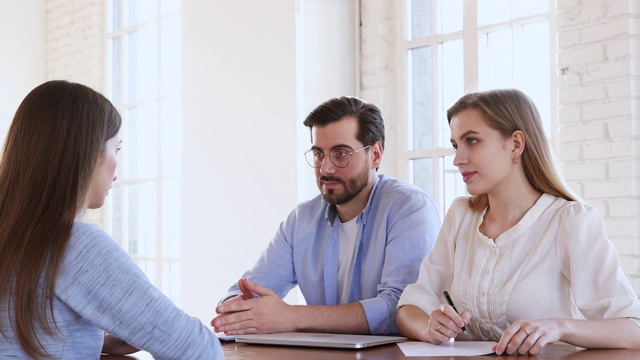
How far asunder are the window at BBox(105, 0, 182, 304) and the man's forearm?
3.72 meters

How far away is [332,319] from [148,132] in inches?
170

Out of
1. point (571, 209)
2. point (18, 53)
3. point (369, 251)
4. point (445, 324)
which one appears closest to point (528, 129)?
point (571, 209)

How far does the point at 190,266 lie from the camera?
17.9ft

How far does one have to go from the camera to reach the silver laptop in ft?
7.18

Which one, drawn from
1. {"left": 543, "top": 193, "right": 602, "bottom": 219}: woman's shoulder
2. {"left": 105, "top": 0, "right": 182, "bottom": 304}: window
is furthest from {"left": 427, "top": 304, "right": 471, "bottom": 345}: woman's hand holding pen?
{"left": 105, "top": 0, "right": 182, "bottom": 304}: window

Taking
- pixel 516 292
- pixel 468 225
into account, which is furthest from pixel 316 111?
pixel 516 292

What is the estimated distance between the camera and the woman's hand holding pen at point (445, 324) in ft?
7.20

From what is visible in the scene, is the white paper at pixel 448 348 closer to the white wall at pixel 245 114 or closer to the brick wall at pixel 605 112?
the brick wall at pixel 605 112

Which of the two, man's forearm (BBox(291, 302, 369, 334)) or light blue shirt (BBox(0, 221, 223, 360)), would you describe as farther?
man's forearm (BBox(291, 302, 369, 334))

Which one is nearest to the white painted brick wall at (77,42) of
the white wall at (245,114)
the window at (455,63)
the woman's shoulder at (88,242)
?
the white wall at (245,114)

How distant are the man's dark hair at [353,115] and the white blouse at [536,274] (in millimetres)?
701

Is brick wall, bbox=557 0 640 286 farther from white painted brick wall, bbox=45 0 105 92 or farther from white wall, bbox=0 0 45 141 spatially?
white wall, bbox=0 0 45 141

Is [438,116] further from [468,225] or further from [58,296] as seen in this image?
[58,296]

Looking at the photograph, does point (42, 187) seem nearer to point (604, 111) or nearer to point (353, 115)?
point (353, 115)
